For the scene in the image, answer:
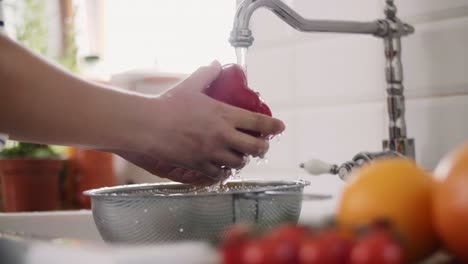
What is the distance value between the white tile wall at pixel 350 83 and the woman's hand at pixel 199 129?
33 cm

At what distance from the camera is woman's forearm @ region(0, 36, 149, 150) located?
510 mm

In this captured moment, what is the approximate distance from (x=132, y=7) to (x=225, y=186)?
4.77ft

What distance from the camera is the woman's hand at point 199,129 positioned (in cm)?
60

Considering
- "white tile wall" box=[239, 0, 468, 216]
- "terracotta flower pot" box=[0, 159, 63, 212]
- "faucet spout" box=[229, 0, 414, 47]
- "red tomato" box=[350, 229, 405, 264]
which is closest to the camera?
"red tomato" box=[350, 229, 405, 264]

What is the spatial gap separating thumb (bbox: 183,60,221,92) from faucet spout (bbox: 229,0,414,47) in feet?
0.35

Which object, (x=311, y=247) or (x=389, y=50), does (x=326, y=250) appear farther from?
(x=389, y=50)

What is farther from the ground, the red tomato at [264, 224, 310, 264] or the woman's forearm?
the woman's forearm

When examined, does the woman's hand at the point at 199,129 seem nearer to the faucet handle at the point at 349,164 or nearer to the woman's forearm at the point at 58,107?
the woman's forearm at the point at 58,107

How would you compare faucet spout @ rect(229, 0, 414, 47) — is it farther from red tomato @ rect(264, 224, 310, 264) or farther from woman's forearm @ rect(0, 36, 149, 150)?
red tomato @ rect(264, 224, 310, 264)

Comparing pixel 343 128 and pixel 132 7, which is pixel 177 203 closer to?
pixel 343 128

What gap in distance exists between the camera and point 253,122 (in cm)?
63

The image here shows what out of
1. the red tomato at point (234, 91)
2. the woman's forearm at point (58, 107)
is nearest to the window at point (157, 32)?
the red tomato at point (234, 91)

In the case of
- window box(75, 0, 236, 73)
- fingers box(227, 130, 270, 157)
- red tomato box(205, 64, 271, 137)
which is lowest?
fingers box(227, 130, 270, 157)

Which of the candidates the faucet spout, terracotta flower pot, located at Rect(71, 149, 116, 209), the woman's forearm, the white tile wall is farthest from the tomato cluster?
terracotta flower pot, located at Rect(71, 149, 116, 209)
